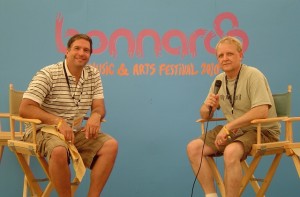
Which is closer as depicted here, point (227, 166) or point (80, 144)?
point (227, 166)

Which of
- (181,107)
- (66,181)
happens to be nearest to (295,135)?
(181,107)

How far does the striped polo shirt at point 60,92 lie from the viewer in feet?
9.34

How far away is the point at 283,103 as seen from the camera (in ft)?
10.2

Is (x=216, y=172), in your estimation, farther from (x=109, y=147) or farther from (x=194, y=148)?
(x=109, y=147)

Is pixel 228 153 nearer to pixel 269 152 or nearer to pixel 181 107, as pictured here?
pixel 269 152

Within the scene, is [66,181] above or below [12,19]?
below

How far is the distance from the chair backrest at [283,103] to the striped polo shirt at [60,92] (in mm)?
1425

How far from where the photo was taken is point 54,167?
2.59 meters

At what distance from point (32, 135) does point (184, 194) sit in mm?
1691

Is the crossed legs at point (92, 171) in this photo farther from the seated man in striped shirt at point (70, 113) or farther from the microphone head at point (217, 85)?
the microphone head at point (217, 85)

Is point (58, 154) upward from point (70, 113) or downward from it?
downward

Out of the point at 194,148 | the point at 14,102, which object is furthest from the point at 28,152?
the point at 194,148

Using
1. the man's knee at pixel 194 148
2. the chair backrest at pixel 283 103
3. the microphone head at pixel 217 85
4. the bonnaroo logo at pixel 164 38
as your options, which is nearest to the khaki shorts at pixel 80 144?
the man's knee at pixel 194 148

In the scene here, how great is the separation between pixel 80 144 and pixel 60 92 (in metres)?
0.39
